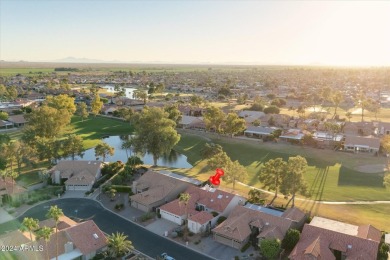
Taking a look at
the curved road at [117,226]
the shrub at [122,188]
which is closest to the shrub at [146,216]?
the curved road at [117,226]

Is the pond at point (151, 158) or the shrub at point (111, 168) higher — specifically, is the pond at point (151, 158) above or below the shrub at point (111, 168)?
below

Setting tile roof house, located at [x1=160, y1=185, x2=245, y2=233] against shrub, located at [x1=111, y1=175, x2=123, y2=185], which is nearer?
tile roof house, located at [x1=160, y1=185, x2=245, y2=233]

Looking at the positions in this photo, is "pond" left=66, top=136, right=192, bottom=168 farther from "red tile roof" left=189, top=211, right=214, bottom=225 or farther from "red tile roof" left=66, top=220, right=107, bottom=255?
"red tile roof" left=66, top=220, right=107, bottom=255

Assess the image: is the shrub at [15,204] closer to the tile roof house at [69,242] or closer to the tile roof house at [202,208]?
the tile roof house at [69,242]

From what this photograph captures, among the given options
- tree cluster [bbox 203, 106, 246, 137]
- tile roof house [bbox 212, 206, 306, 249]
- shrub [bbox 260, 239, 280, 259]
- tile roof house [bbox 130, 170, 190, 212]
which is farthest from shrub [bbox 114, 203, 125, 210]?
tree cluster [bbox 203, 106, 246, 137]

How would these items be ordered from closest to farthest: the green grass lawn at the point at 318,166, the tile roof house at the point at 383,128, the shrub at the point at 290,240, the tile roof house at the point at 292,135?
the shrub at the point at 290,240, the green grass lawn at the point at 318,166, the tile roof house at the point at 292,135, the tile roof house at the point at 383,128

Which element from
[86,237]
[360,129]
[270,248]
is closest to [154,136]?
[86,237]
